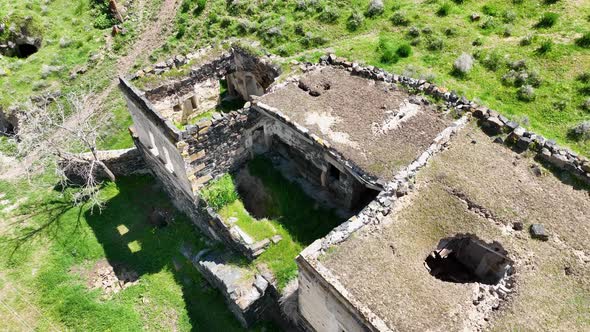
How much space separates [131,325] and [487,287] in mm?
13257

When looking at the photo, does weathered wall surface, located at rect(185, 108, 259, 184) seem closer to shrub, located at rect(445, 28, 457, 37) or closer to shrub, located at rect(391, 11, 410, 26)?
shrub, located at rect(391, 11, 410, 26)

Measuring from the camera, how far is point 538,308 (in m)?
10.6

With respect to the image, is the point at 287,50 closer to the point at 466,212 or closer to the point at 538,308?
the point at 466,212

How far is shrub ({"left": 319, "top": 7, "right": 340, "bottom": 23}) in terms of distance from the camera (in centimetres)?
2583

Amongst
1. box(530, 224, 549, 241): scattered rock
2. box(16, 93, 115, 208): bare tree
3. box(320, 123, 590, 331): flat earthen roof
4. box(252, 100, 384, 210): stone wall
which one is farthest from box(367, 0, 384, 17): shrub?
box(530, 224, 549, 241): scattered rock

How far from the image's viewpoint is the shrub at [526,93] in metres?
19.2

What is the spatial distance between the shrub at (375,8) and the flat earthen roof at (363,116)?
9491 mm

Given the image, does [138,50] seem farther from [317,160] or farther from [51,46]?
[317,160]

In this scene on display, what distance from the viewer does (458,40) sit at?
22.5 meters

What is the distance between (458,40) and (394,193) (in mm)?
13346

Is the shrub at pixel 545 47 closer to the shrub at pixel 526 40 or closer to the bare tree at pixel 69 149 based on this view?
the shrub at pixel 526 40

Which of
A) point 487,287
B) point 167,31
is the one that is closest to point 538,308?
point 487,287

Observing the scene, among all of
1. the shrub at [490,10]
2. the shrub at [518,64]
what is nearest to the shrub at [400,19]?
the shrub at [490,10]

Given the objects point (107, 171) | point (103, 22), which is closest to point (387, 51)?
point (107, 171)
